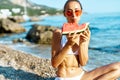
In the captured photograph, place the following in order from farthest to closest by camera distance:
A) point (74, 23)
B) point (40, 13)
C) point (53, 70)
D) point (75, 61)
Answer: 1. point (40, 13)
2. point (53, 70)
3. point (75, 61)
4. point (74, 23)

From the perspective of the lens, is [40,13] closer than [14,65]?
No

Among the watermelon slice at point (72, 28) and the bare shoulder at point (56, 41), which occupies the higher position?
the watermelon slice at point (72, 28)

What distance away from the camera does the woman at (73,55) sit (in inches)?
193

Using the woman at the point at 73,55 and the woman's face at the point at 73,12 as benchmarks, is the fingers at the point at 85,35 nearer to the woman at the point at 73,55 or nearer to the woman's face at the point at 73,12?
the woman at the point at 73,55

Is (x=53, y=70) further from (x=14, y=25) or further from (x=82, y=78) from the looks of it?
(x=14, y=25)

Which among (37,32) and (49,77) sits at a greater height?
(49,77)

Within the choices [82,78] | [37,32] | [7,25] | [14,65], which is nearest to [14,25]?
[7,25]

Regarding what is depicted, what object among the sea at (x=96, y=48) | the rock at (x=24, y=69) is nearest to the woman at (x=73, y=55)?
the rock at (x=24, y=69)

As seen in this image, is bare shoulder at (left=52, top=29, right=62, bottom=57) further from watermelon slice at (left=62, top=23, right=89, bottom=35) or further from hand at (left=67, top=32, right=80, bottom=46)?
hand at (left=67, top=32, right=80, bottom=46)

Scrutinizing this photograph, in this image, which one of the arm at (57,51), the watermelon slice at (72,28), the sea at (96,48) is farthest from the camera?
the sea at (96,48)

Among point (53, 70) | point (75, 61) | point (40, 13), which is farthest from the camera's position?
point (40, 13)

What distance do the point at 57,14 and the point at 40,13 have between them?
605cm

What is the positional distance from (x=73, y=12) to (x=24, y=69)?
9.51ft

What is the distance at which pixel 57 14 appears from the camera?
125938mm
